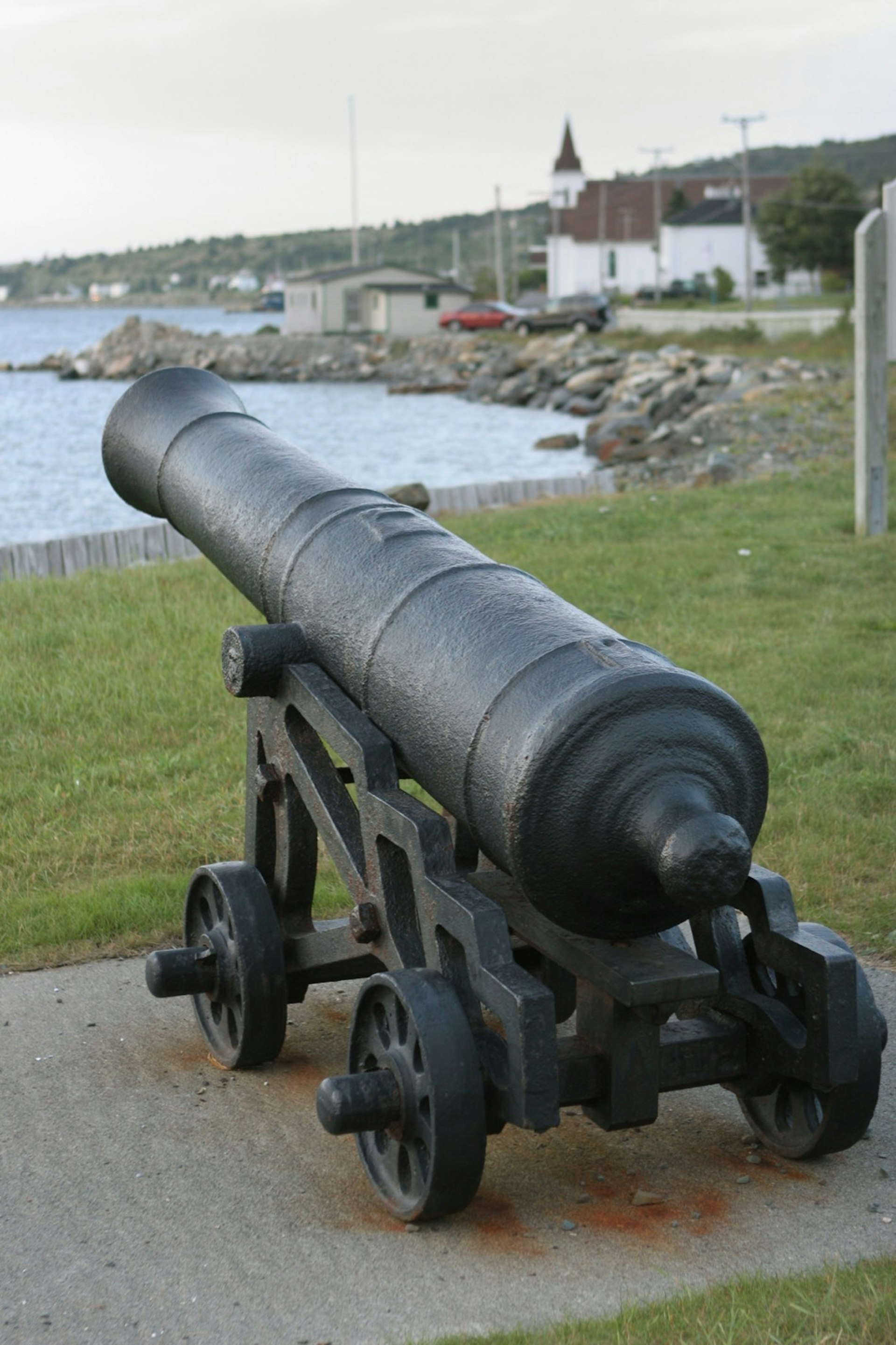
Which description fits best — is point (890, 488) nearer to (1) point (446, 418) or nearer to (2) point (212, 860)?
(2) point (212, 860)

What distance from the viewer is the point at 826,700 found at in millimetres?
7535

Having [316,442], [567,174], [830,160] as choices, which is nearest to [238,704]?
[316,442]

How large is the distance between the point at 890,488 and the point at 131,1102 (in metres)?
10.8

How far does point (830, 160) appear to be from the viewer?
463 feet

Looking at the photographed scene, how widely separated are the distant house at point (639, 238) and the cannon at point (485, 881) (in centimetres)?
8018

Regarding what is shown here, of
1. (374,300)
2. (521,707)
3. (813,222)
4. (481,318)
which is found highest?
(813,222)

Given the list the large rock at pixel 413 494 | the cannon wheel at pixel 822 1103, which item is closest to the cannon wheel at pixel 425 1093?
the cannon wheel at pixel 822 1103

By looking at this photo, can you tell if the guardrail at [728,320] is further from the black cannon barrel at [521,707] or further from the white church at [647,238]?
the black cannon barrel at [521,707]

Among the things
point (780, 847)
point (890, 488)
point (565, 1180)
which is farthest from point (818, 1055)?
point (890, 488)

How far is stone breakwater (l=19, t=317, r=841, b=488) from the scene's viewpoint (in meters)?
24.1

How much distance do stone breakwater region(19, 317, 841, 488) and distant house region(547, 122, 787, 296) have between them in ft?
52.5

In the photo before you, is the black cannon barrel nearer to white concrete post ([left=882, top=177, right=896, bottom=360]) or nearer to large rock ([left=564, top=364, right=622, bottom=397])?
white concrete post ([left=882, top=177, right=896, bottom=360])

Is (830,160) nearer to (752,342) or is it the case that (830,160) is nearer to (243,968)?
(752,342)

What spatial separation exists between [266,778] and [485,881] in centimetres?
77
